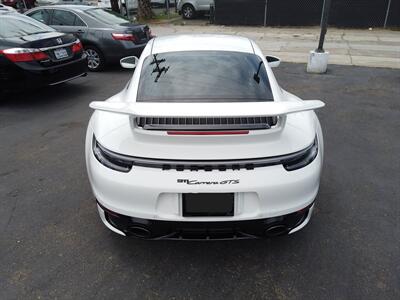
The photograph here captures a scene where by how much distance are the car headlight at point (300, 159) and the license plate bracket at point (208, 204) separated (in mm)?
420

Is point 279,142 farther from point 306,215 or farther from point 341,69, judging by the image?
point 341,69

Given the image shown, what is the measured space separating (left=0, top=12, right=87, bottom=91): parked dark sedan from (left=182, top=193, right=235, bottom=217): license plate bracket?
15.9ft

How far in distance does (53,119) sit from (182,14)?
49.5 feet

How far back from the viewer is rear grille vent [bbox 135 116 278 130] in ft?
7.29

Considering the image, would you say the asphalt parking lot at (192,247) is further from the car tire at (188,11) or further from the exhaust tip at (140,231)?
the car tire at (188,11)

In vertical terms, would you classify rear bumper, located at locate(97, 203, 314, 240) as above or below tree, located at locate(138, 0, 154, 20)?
above

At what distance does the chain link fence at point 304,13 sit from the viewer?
47.0 ft

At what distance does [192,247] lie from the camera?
2762 mm

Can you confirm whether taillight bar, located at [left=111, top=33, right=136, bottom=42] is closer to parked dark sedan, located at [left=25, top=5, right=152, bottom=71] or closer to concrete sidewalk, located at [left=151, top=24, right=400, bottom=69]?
parked dark sedan, located at [left=25, top=5, right=152, bottom=71]

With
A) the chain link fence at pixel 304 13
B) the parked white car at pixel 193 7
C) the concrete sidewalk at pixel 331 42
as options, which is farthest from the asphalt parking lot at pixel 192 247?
the parked white car at pixel 193 7

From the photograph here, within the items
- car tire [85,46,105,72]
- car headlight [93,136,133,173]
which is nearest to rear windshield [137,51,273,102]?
car headlight [93,136,133,173]

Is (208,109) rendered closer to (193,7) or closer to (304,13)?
(304,13)

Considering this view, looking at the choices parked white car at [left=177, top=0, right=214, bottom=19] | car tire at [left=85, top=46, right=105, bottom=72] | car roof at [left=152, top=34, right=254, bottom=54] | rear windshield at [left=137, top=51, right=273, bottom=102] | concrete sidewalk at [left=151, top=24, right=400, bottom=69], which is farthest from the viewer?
parked white car at [left=177, top=0, right=214, bottom=19]

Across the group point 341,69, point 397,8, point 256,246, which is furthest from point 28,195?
point 397,8
